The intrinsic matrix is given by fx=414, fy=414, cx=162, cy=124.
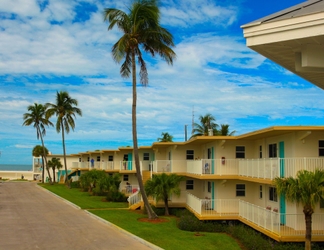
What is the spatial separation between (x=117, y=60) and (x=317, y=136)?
42.3 ft

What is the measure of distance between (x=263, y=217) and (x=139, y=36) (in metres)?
13.7

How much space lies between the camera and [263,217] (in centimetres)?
1764

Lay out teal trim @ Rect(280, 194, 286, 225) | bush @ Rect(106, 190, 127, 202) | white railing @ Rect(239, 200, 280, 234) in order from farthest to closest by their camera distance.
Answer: bush @ Rect(106, 190, 127, 202) → teal trim @ Rect(280, 194, 286, 225) → white railing @ Rect(239, 200, 280, 234)

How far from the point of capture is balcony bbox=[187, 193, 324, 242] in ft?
52.3

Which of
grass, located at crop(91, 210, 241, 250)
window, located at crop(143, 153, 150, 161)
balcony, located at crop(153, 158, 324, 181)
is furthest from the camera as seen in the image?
window, located at crop(143, 153, 150, 161)

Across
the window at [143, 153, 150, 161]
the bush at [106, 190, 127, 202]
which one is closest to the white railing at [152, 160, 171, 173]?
the bush at [106, 190, 127, 202]

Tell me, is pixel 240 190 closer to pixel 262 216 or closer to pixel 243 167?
pixel 243 167

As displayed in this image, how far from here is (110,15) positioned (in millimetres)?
25781

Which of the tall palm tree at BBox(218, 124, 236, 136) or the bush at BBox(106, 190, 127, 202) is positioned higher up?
the tall palm tree at BBox(218, 124, 236, 136)

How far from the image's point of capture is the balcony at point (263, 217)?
52.3 feet

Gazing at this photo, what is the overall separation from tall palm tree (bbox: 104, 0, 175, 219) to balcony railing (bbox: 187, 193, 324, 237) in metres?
3.73

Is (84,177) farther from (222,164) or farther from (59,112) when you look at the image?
(222,164)

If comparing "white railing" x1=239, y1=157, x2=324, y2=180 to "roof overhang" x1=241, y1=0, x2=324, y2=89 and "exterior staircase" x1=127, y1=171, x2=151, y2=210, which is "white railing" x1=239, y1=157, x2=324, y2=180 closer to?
"roof overhang" x1=241, y1=0, x2=324, y2=89

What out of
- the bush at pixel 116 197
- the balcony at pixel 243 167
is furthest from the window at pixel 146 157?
the balcony at pixel 243 167
